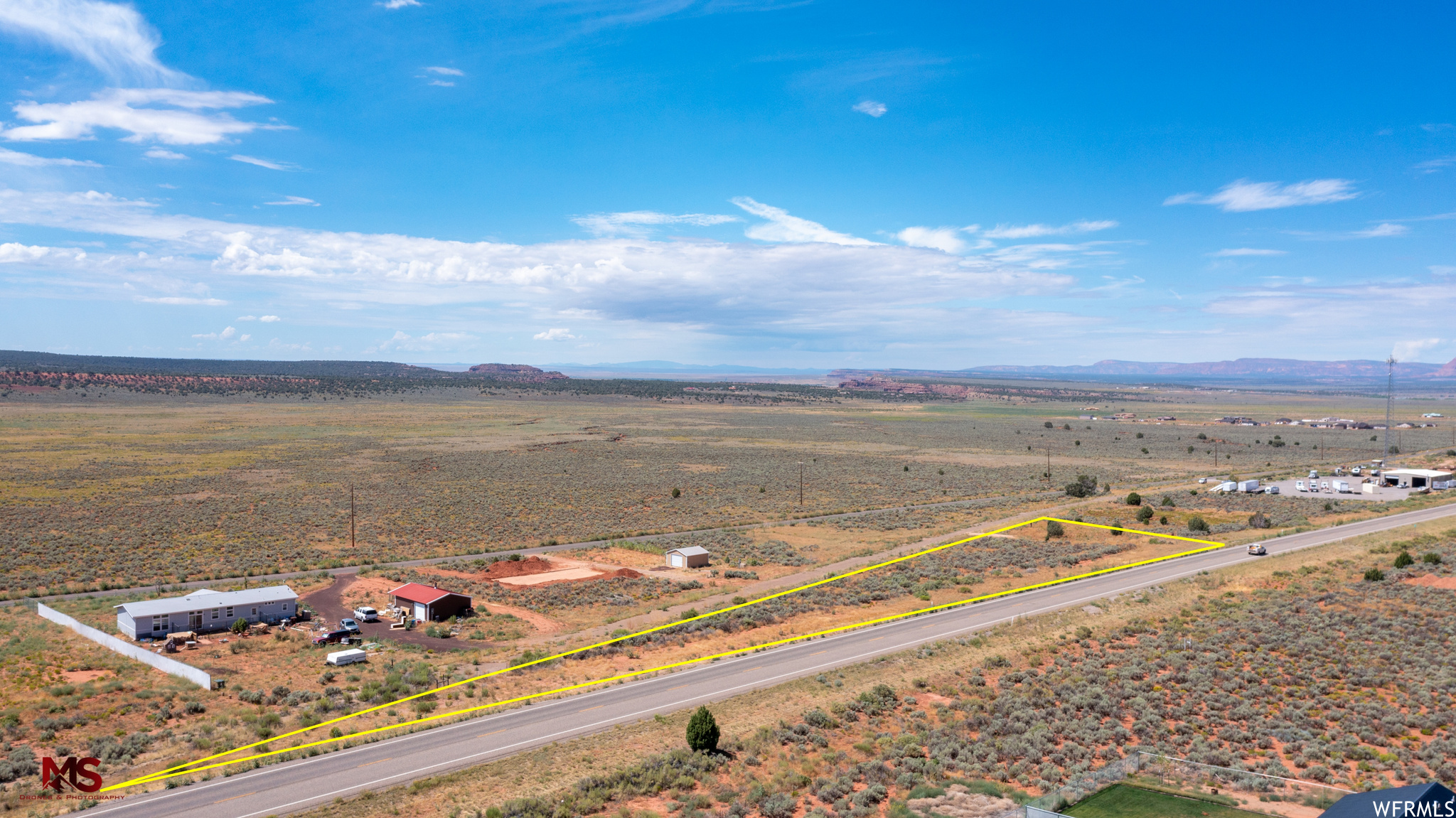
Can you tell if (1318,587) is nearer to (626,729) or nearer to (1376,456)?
(626,729)

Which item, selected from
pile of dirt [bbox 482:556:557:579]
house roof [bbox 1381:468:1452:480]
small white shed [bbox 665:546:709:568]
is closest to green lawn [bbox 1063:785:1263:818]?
small white shed [bbox 665:546:709:568]

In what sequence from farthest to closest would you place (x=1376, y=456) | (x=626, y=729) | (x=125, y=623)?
(x=1376, y=456) < (x=125, y=623) < (x=626, y=729)

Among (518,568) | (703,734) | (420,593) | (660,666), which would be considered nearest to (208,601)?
(420,593)

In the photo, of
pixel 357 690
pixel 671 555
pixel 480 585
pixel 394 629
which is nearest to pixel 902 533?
pixel 671 555

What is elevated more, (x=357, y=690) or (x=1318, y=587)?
(x=1318, y=587)

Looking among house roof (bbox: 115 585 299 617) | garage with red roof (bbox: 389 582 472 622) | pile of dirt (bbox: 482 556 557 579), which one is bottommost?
pile of dirt (bbox: 482 556 557 579)

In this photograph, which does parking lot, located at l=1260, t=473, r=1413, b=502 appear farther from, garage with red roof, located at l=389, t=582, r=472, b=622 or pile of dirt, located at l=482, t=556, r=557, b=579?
garage with red roof, located at l=389, t=582, r=472, b=622
